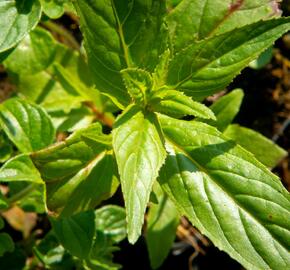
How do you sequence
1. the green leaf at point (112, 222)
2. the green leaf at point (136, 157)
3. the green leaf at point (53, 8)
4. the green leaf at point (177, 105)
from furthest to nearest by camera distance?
the green leaf at point (112, 222) < the green leaf at point (53, 8) < the green leaf at point (177, 105) < the green leaf at point (136, 157)

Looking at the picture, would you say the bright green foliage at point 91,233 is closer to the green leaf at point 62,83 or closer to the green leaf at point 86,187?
the green leaf at point 86,187

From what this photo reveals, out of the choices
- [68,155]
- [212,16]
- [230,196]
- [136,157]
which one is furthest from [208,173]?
[212,16]

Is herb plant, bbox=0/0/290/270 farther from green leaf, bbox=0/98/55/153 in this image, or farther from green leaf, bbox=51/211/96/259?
green leaf, bbox=51/211/96/259

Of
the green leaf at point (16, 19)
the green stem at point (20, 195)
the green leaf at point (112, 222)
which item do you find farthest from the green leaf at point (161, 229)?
the green leaf at point (16, 19)

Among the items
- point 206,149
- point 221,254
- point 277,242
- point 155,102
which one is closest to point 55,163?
point 155,102

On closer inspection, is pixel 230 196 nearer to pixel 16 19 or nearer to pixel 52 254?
pixel 16 19
